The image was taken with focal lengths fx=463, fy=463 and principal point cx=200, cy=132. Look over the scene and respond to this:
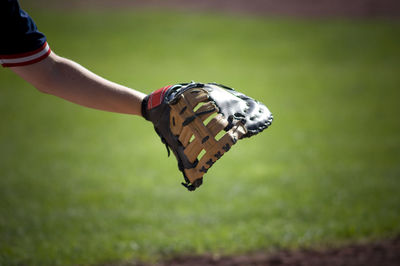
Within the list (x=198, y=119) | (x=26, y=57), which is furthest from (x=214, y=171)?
(x=26, y=57)

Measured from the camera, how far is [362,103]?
8383mm

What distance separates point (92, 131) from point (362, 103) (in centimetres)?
479

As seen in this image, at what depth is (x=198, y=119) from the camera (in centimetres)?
203

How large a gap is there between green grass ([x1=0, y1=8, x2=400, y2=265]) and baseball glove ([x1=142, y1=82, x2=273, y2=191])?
199 centimetres

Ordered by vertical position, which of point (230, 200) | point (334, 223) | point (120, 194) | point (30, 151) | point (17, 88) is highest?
point (334, 223)

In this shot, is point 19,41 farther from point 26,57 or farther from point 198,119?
point 198,119

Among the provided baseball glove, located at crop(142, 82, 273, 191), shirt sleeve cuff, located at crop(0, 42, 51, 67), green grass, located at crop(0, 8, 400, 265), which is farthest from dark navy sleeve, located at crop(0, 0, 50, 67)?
green grass, located at crop(0, 8, 400, 265)

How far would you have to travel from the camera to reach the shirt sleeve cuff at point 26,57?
2062mm

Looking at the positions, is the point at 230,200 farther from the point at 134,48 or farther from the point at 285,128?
the point at 134,48

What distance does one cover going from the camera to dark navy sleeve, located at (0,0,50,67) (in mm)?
2002

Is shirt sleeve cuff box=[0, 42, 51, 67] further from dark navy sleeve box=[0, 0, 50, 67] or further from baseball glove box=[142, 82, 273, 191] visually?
baseball glove box=[142, 82, 273, 191]

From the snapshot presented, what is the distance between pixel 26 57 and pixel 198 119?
82cm

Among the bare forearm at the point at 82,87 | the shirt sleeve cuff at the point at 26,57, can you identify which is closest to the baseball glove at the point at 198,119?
the bare forearm at the point at 82,87

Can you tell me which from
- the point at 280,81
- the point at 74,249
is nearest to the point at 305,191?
the point at 74,249
